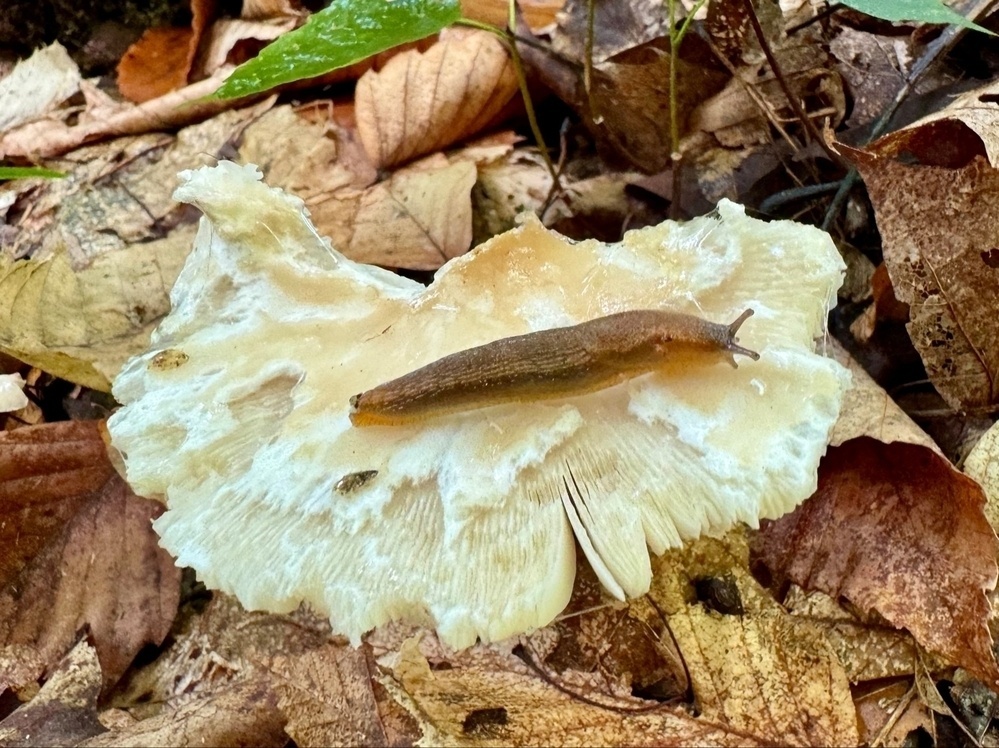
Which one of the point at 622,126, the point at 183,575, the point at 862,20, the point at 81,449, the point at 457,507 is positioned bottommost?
the point at 183,575

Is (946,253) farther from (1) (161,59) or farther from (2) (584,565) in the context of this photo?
(1) (161,59)

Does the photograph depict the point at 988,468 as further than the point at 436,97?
No

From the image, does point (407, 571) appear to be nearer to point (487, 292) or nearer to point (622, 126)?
A: point (487, 292)

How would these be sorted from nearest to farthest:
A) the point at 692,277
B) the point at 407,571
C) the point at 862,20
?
the point at 407,571, the point at 692,277, the point at 862,20

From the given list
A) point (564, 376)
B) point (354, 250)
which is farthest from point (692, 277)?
point (354, 250)

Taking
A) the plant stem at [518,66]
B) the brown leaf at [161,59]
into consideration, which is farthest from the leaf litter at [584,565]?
the brown leaf at [161,59]

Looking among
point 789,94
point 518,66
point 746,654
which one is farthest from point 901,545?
point 518,66
